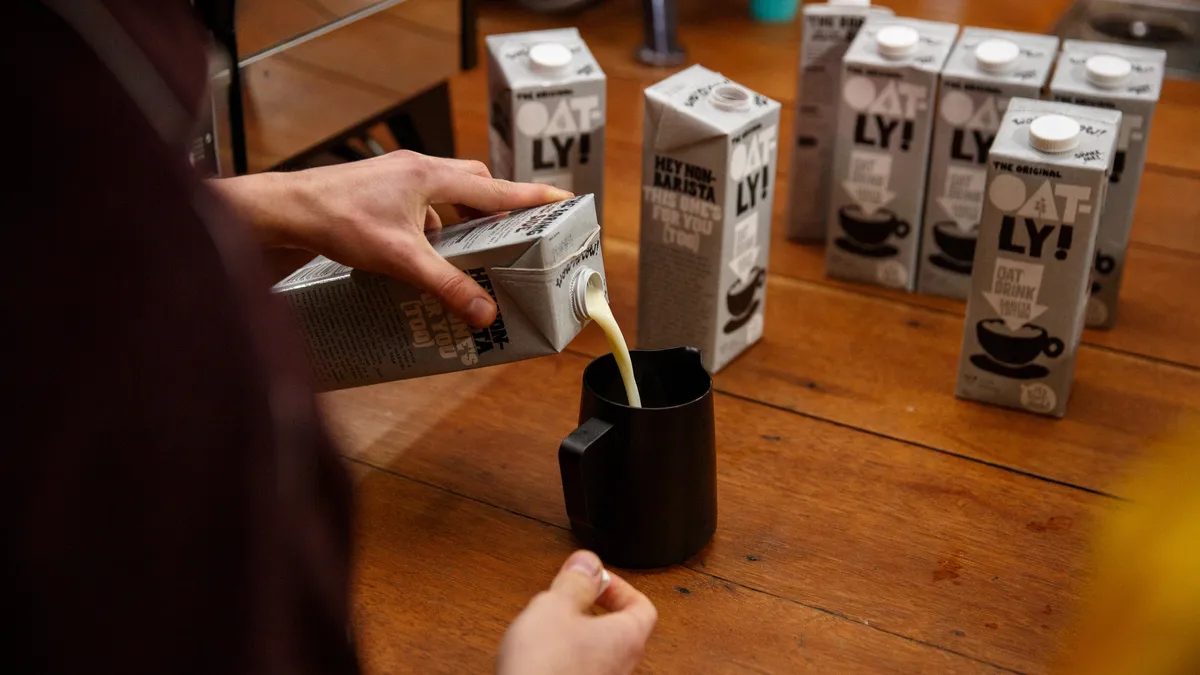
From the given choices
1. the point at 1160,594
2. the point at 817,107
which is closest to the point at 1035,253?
the point at 817,107

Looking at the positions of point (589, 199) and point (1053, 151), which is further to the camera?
point (1053, 151)

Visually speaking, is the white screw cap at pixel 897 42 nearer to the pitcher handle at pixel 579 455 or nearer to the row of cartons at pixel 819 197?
the row of cartons at pixel 819 197

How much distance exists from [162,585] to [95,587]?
0.05ft

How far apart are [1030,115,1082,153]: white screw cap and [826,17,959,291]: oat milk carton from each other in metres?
0.16

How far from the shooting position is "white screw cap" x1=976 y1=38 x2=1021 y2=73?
Result: 1.03 meters

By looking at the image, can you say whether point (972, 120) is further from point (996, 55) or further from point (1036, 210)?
point (1036, 210)

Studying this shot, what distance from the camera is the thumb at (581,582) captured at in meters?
0.55

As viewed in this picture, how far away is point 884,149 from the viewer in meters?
1.08

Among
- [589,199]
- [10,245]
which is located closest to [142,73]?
[10,245]

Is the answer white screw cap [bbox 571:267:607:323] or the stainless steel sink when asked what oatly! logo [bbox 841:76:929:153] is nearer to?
white screw cap [bbox 571:267:607:323]

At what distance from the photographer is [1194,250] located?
1199 mm

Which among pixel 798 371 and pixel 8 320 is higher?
pixel 8 320

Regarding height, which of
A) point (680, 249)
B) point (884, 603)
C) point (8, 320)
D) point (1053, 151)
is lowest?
point (884, 603)

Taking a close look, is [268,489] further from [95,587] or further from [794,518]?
[794,518]
